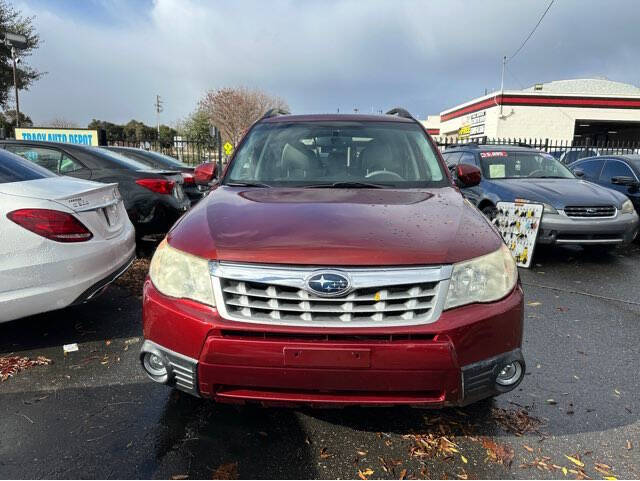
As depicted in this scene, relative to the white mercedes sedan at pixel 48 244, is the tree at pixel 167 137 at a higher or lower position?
higher

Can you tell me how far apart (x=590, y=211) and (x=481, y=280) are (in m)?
4.97

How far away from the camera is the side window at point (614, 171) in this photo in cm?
794

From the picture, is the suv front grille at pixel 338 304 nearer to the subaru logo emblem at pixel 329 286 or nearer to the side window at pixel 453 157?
the subaru logo emblem at pixel 329 286

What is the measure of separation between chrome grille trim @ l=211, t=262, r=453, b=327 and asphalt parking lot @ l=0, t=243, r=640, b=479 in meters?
0.77

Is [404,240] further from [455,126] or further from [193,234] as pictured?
[455,126]

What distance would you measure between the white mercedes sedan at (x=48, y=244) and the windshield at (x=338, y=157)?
111 cm

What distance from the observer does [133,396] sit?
2.77m

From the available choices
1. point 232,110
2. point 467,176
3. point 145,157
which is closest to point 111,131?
point 232,110

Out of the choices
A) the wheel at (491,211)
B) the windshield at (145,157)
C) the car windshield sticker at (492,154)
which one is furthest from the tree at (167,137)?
the wheel at (491,211)

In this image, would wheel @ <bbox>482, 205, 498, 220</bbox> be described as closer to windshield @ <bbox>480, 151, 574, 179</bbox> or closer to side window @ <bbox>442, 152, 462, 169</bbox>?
windshield @ <bbox>480, 151, 574, 179</bbox>

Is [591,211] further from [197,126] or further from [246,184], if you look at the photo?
[197,126]

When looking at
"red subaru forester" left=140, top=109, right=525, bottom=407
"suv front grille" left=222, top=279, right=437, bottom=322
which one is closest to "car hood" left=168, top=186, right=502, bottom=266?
"red subaru forester" left=140, top=109, right=525, bottom=407

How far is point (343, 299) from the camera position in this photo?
191cm

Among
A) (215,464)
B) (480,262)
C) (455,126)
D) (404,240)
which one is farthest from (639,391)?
(455,126)
